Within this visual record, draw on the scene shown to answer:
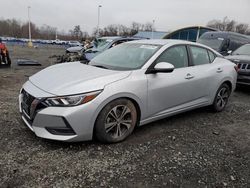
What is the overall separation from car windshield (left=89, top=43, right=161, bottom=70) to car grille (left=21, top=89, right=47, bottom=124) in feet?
4.14

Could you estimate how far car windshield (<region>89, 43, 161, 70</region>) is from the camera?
365 cm

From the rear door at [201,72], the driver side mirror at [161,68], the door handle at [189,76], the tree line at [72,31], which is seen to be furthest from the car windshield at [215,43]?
the tree line at [72,31]

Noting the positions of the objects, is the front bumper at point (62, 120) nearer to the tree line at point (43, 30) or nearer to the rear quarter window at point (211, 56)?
the rear quarter window at point (211, 56)

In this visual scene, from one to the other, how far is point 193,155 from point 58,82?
2.14 metres

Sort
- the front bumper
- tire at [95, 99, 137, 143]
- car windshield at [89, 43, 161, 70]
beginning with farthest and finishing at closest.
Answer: car windshield at [89, 43, 161, 70] → tire at [95, 99, 137, 143] → the front bumper

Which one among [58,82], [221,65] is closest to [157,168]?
[58,82]

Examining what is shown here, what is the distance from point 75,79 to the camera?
3160 mm

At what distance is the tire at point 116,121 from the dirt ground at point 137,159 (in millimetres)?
143

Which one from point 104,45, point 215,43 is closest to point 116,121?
point 104,45

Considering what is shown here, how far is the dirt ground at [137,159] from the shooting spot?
2.55 meters

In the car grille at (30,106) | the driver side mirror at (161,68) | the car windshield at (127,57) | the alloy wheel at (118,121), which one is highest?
the car windshield at (127,57)

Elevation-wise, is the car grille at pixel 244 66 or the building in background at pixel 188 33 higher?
the building in background at pixel 188 33

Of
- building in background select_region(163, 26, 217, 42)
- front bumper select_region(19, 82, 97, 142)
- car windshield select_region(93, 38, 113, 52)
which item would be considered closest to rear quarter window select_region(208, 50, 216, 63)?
front bumper select_region(19, 82, 97, 142)

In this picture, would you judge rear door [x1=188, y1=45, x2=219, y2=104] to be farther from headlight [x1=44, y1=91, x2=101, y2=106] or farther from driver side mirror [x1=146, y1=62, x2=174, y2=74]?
headlight [x1=44, y1=91, x2=101, y2=106]
